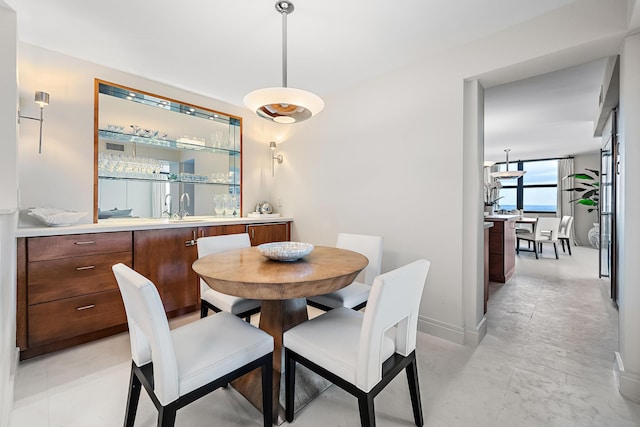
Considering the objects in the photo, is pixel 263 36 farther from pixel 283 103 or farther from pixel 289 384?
pixel 289 384

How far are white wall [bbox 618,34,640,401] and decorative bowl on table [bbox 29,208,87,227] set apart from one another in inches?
154

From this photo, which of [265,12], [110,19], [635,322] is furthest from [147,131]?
[635,322]

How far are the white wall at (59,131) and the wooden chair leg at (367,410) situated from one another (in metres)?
2.84

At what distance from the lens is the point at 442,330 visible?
7.90 feet

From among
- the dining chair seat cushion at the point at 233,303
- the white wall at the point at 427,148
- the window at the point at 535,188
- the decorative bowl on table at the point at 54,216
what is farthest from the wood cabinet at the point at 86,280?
the window at the point at 535,188

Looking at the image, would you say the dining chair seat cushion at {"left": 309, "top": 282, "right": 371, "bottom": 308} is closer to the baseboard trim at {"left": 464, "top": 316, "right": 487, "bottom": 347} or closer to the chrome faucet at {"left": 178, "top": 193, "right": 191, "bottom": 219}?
the baseboard trim at {"left": 464, "top": 316, "right": 487, "bottom": 347}

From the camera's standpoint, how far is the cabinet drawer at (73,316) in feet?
6.64

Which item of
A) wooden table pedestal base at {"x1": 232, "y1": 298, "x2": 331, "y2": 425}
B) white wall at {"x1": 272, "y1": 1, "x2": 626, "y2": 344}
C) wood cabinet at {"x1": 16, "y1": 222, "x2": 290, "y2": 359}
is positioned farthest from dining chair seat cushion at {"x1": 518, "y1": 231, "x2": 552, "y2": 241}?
wood cabinet at {"x1": 16, "y1": 222, "x2": 290, "y2": 359}

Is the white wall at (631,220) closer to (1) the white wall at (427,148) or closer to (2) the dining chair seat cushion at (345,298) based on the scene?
(1) the white wall at (427,148)

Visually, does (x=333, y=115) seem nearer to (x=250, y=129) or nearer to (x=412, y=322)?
(x=250, y=129)

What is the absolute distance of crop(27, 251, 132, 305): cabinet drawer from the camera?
201 centimetres

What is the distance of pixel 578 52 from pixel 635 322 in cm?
172

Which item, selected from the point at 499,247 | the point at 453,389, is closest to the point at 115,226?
the point at 453,389

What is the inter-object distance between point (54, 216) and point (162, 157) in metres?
1.16
